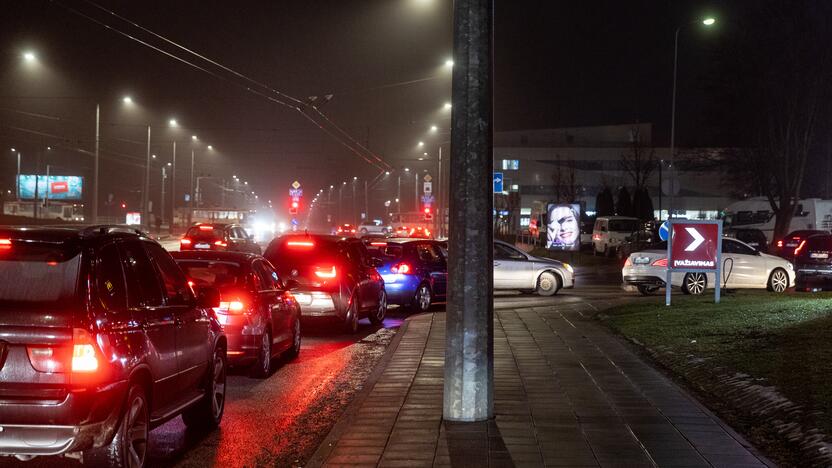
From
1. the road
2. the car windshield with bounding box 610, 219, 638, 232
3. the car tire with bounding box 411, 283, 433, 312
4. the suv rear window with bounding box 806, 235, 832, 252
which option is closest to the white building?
the car windshield with bounding box 610, 219, 638, 232

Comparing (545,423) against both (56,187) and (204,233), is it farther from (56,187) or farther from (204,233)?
(56,187)

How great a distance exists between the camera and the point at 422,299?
20.5m

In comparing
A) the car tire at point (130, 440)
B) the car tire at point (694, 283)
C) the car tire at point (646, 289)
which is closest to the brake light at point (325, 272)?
the car tire at point (130, 440)

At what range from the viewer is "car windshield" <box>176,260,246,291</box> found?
11.6 m

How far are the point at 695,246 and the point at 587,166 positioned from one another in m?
79.1

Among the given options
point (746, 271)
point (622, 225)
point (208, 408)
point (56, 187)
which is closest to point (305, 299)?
point (208, 408)

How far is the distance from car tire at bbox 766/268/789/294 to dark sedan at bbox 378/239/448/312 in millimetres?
9280

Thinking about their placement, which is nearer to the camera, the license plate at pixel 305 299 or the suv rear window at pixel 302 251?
the license plate at pixel 305 299

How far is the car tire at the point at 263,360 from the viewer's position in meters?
11.3

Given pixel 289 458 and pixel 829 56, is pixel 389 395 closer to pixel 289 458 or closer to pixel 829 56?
pixel 289 458

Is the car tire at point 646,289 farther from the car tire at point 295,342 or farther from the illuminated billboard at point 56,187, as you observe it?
the illuminated billboard at point 56,187

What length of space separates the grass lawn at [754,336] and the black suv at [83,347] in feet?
17.1

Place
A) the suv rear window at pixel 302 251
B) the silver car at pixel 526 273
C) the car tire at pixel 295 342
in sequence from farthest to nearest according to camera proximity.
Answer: the silver car at pixel 526 273, the suv rear window at pixel 302 251, the car tire at pixel 295 342

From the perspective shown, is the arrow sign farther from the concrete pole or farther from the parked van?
the parked van
